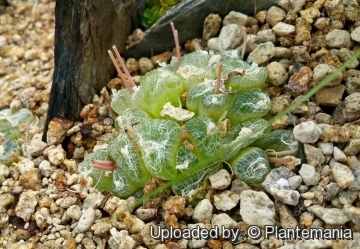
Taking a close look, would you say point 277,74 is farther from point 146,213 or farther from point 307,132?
point 146,213

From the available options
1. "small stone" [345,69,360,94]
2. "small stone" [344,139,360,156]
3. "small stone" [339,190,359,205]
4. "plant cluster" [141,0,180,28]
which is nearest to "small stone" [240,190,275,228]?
"small stone" [339,190,359,205]

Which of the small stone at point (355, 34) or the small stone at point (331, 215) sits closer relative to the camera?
the small stone at point (331, 215)

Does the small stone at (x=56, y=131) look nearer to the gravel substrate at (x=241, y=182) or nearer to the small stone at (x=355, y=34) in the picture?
the gravel substrate at (x=241, y=182)

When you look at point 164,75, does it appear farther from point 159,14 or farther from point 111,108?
point 159,14

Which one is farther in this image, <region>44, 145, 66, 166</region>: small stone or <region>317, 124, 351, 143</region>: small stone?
<region>44, 145, 66, 166</region>: small stone

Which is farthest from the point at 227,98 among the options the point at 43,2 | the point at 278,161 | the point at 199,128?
the point at 43,2

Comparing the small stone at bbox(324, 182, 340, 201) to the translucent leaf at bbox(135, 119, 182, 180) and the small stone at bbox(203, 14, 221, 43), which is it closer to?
the translucent leaf at bbox(135, 119, 182, 180)

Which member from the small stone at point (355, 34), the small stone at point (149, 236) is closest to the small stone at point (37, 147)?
the small stone at point (149, 236)
